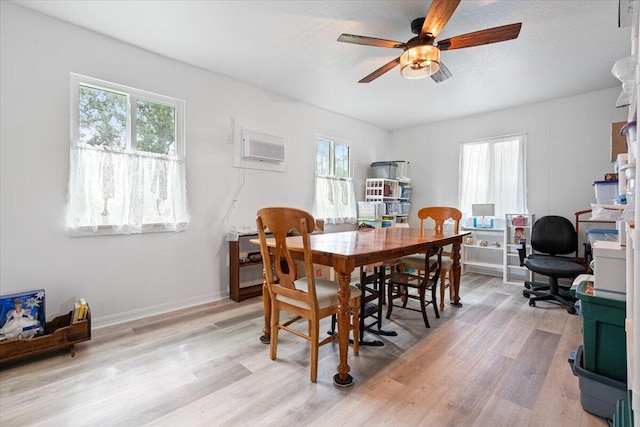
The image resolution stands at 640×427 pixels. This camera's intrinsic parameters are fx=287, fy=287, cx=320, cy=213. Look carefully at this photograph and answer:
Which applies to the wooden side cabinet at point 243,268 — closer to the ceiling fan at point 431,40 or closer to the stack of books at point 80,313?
the stack of books at point 80,313

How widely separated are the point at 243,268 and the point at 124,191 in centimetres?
148

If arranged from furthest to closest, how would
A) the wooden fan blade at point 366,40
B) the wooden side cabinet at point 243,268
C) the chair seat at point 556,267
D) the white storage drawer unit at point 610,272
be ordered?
the wooden side cabinet at point 243,268 → the chair seat at point 556,267 → the wooden fan blade at point 366,40 → the white storage drawer unit at point 610,272

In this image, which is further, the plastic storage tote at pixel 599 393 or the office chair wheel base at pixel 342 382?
the office chair wheel base at pixel 342 382

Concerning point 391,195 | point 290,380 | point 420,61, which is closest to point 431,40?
point 420,61

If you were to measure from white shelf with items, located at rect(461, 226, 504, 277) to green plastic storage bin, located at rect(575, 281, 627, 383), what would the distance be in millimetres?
2993

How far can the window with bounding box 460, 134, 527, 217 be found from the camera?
4273 mm

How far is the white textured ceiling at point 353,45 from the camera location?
2123 millimetres

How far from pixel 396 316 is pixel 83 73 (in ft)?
11.4

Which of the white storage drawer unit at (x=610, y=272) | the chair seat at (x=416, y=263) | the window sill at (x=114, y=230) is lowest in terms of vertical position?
the chair seat at (x=416, y=263)

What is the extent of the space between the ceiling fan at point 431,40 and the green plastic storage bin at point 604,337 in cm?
166

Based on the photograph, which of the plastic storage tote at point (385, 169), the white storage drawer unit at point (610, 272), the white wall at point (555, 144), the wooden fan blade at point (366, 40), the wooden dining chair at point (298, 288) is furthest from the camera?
the plastic storage tote at point (385, 169)

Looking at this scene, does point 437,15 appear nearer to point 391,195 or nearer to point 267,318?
point 267,318

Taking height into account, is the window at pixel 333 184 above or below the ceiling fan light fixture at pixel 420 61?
below

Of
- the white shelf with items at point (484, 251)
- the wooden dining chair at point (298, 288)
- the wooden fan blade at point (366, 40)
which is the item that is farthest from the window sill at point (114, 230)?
the white shelf with items at point (484, 251)
